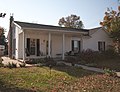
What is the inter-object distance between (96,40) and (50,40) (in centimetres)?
893

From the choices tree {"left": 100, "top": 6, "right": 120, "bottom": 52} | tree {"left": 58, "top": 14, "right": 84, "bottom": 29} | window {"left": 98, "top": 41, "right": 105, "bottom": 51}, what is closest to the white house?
window {"left": 98, "top": 41, "right": 105, "bottom": 51}

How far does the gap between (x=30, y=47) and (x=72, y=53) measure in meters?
Result: 5.95

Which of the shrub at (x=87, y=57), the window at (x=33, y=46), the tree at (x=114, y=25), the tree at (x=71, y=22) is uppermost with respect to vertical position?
the tree at (x=71, y=22)

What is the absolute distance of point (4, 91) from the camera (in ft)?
25.4

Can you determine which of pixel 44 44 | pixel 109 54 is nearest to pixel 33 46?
pixel 44 44

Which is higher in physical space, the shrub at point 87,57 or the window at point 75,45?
the window at point 75,45

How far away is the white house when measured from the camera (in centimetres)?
2220

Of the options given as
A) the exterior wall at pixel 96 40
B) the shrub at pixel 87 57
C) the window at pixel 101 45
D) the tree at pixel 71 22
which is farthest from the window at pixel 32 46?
the tree at pixel 71 22

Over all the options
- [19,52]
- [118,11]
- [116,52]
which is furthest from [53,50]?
[118,11]

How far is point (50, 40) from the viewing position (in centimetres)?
2273

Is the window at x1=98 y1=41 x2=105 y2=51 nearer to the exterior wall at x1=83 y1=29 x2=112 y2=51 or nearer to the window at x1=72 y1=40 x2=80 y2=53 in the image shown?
the exterior wall at x1=83 y1=29 x2=112 y2=51

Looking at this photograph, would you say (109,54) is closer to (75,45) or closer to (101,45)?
(101,45)

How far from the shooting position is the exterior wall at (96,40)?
89.2 ft

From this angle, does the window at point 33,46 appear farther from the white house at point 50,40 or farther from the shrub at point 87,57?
the shrub at point 87,57
